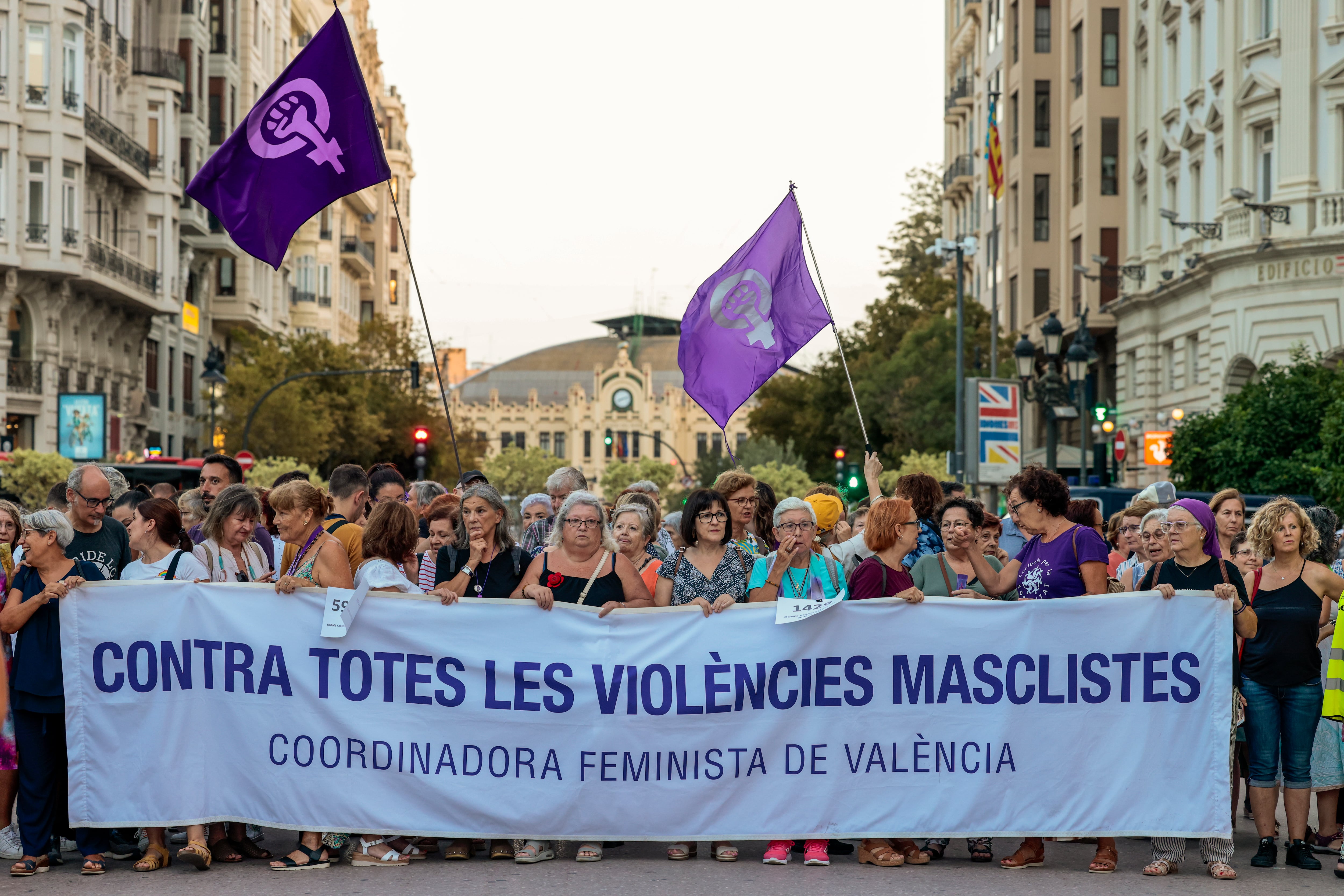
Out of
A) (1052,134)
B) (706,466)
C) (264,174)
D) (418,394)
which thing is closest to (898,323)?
(1052,134)

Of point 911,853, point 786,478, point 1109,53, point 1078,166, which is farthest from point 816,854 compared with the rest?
point 1078,166

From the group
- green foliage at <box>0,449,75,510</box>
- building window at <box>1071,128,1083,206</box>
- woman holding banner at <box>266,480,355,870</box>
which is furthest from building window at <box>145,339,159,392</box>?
woman holding banner at <box>266,480,355,870</box>

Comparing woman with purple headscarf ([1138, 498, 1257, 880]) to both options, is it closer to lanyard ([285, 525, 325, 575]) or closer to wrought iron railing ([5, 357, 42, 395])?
lanyard ([285, 525, 325, 575])

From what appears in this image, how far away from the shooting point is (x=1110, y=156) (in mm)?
51031

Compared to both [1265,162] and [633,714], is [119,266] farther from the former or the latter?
[633,714]

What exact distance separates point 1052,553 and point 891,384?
1685 inches

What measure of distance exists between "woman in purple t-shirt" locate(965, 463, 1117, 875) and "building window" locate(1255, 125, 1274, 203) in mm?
30054

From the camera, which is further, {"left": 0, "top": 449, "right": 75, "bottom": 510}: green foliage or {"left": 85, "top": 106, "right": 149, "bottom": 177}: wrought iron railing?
{"left": 85, "top": 106, "right": 149, "bottom": 177}: wrought iron railing

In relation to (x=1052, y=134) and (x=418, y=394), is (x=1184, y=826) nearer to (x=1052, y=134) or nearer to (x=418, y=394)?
(x=1052, y=134)

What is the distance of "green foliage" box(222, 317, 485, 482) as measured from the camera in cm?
5250

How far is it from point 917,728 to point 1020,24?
52.6 m

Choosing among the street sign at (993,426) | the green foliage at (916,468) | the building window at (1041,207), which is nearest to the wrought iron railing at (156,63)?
the green foliage at (916,468)

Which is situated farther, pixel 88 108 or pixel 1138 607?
pixel 88 108

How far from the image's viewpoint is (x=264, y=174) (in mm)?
11234
